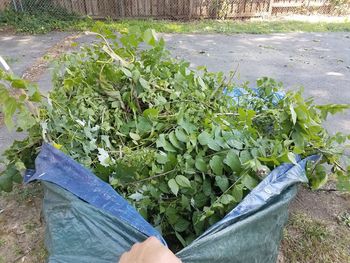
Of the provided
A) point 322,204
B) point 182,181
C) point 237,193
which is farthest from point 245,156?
point 322,204

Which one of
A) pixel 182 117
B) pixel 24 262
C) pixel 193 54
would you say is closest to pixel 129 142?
pixel 182 117

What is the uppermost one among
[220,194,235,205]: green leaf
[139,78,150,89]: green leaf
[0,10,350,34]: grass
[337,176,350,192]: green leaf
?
[139,78,150,89]: green leaf

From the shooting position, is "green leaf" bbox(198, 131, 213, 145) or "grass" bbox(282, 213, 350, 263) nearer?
"green leaf" bbox(198, 131, 213, 145)

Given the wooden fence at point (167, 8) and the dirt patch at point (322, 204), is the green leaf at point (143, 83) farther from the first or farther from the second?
the wooden fence at point (167, 8)

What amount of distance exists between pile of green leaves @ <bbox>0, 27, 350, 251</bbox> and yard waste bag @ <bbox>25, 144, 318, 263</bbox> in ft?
0.30

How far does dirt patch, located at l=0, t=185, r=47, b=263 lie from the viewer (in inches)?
81.1

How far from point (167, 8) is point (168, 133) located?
745 cm

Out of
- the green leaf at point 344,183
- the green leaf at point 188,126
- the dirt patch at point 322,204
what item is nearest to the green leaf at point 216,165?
the green leaf at point 188,126

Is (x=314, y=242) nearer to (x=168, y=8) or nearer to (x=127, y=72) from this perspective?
(x=127, y=72)

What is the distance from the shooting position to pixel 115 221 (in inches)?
48.8

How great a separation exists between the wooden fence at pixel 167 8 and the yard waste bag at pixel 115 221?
7.53 metres

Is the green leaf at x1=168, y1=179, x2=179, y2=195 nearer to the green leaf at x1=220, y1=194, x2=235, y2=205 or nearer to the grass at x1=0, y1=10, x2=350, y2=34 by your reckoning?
the green leaf at x1=220, y1=194, x2=235, y2=205

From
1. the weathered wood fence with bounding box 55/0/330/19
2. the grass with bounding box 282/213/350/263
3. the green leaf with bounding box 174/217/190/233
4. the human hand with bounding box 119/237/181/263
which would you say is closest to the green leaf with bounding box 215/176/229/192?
the green leaf with bounding box 174/217/190/233

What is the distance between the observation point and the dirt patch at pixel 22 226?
2061 millimetres
